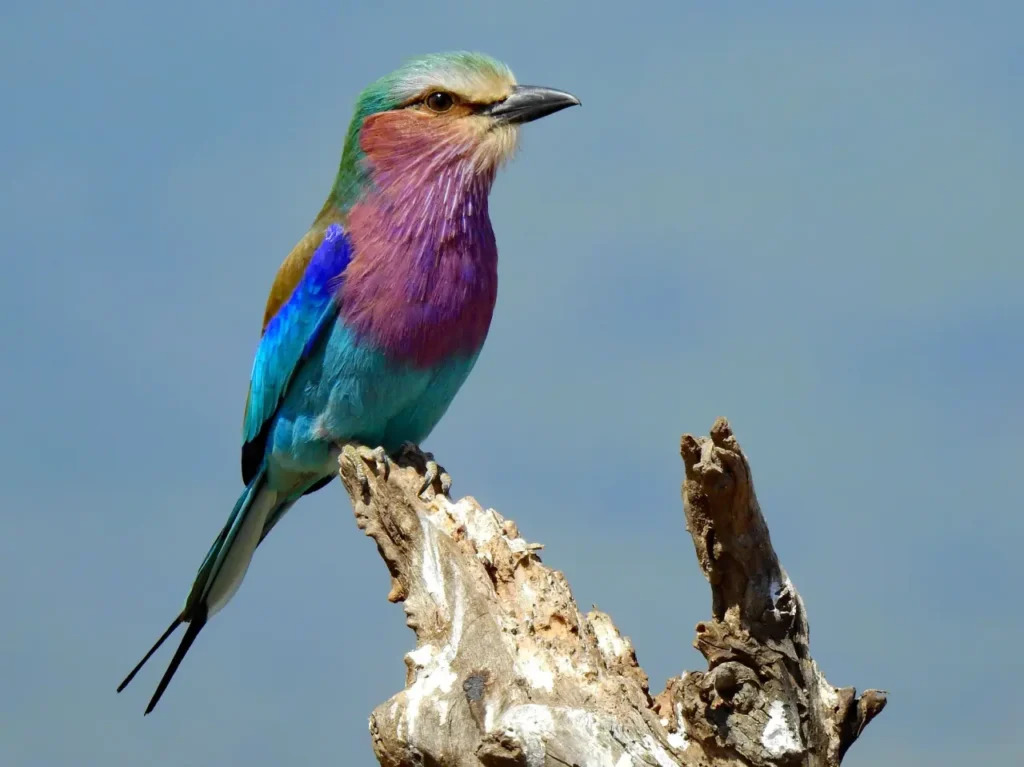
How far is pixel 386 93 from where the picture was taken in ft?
17.6

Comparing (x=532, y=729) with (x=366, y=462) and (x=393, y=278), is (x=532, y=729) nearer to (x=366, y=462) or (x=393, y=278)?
(x=366, y=462)

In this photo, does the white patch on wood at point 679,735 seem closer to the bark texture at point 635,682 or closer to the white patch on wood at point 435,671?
the bark texture at point 635,682

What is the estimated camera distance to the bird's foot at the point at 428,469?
4.85 meters

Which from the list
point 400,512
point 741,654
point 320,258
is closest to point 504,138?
point 320,258

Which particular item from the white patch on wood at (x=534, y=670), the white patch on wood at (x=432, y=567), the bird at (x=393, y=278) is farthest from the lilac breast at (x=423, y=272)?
the white patch on wood at (x=534, y=670)

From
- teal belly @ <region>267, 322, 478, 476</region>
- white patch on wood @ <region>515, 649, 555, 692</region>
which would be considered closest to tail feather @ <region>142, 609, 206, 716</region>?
teal belly @ <region>267, 322, 478, 476</region>

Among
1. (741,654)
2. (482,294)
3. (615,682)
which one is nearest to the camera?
(741,654)

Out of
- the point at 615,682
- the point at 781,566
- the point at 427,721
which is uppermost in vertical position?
the point at 781,566

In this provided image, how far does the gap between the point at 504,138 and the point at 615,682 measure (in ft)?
7.87

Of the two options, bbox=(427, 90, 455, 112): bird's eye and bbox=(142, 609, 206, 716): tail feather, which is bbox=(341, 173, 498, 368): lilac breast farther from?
bbox=(142, 609, 206, 716): tail feather

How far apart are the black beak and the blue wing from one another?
2.63 feet

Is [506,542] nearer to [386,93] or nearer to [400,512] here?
[400,512]

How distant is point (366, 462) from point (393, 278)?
0.75 m

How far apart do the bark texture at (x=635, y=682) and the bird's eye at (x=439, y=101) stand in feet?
7.00
